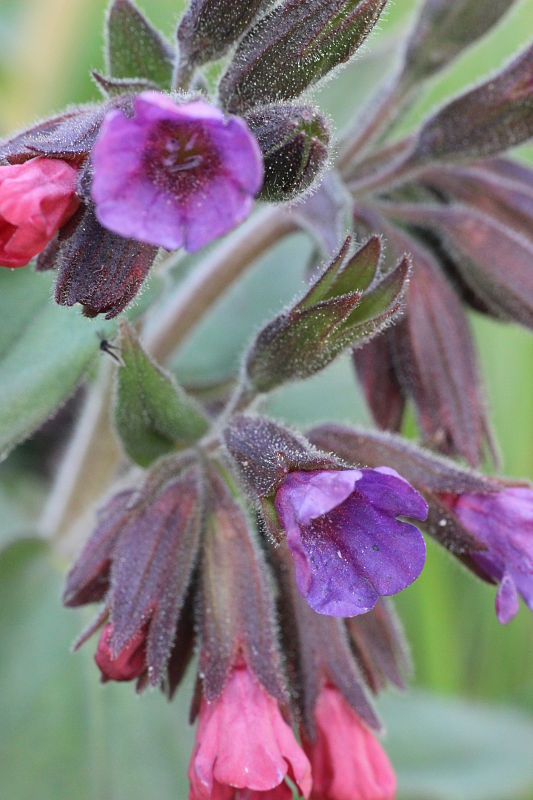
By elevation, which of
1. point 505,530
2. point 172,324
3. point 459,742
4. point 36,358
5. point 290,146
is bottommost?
point 459,742

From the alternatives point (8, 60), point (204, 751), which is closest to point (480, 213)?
point (204, 751)

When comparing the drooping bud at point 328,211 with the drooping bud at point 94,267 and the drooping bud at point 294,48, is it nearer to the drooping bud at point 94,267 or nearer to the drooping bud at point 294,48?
the drooping bud at point 294,48

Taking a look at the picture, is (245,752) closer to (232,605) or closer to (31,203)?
Result: (232,605)

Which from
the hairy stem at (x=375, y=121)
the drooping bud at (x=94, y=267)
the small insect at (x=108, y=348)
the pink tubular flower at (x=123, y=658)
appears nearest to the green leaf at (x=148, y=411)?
the small insect at (x=108, y=348)

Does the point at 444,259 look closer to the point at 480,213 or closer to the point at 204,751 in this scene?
the point at 480,213

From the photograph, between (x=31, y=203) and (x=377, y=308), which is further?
(x=377, y=308)

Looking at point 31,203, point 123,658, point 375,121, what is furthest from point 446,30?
point 123,658
